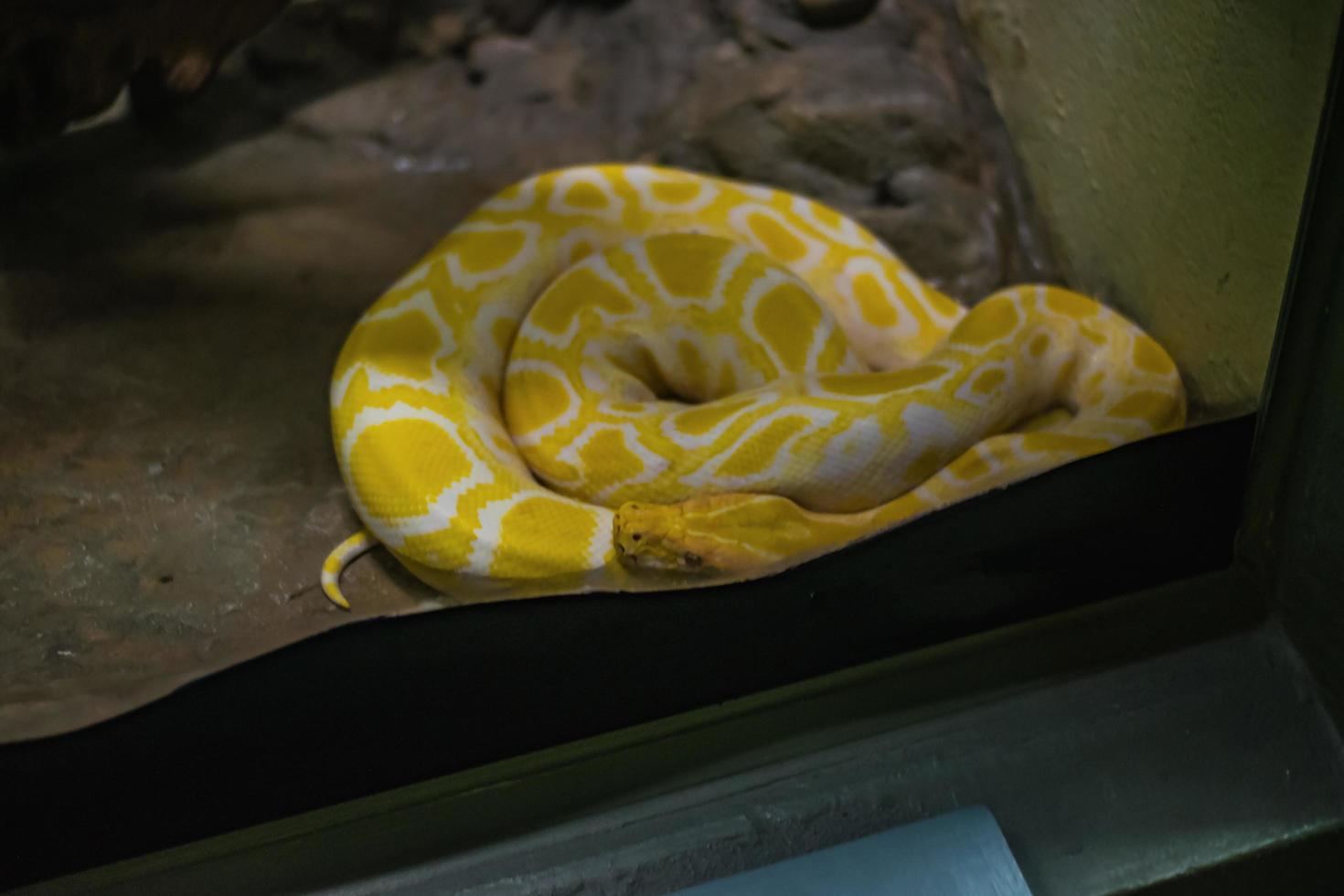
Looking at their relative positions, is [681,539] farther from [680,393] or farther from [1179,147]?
[1179,147]

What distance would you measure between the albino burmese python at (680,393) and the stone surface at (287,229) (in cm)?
22

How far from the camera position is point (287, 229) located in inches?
122

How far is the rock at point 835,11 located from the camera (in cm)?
325

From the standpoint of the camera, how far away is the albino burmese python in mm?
1865

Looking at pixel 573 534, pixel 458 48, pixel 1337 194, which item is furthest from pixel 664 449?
pixel 458 48

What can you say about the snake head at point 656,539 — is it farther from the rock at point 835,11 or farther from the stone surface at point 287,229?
the rock at point 835,11

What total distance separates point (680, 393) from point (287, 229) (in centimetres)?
147

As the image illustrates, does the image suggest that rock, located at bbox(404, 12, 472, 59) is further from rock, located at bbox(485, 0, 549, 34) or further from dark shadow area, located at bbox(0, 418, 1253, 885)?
dark shadow area, located at bbox(0, 418, 1253, 885)

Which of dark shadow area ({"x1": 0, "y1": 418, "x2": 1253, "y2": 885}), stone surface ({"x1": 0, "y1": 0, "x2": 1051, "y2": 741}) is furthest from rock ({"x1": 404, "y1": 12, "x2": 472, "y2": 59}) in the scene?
dark shadow area ({"x1": 0, "y1": 418, "x2": 1253, "y2": 885})

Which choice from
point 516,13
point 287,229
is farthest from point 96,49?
point 516,13

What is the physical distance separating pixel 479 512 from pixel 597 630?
0.65m

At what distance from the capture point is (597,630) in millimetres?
1350

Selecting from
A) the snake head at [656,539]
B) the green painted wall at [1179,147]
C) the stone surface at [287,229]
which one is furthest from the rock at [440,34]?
the snake head at [656,539]

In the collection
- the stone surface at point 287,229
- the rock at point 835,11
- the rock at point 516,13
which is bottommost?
the stone surface at point 287,229
